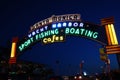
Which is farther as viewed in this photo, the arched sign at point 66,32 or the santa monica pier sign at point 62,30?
the santa monica pier sign at point 62,30

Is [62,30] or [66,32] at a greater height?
[62,30]

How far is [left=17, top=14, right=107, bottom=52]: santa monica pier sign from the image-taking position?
15.8 meters

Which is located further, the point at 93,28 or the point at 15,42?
the point at 15,42

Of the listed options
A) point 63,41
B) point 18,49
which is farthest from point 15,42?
point 63,41

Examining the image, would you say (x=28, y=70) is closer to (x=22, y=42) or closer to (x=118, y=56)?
(x=22, y=42)

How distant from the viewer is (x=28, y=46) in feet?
62.5

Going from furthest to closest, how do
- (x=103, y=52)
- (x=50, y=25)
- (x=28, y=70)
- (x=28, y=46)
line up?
1. (x=28, y=70)
2. (x=28, y=46)
3. (x=50, y=25)
4. (x=103, y=52)

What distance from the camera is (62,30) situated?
677 inches

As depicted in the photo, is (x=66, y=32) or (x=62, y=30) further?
(x=62, y=30)

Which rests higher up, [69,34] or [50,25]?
[50,25]

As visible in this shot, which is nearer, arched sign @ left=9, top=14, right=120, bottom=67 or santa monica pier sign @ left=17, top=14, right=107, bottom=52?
arched sign @ left=9, top=14, right=120, bottom=67

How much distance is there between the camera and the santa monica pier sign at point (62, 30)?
52.0 ft

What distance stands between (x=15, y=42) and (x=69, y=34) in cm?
604

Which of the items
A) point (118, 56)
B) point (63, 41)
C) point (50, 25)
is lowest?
point (118, 56)
